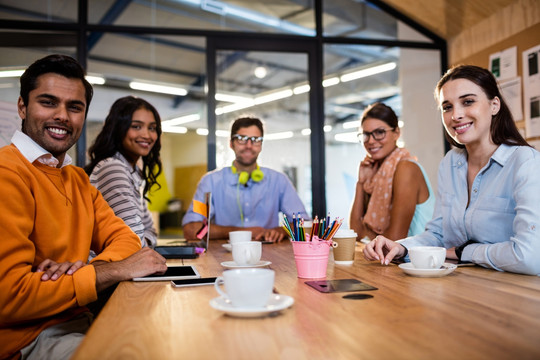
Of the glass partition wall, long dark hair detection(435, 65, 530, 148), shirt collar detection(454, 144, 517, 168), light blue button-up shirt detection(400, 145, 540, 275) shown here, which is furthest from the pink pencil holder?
the glass partition wall

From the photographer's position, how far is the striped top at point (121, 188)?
2156 mm

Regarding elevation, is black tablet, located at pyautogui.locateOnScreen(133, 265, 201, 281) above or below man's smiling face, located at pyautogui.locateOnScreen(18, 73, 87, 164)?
below

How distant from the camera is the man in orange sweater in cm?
119

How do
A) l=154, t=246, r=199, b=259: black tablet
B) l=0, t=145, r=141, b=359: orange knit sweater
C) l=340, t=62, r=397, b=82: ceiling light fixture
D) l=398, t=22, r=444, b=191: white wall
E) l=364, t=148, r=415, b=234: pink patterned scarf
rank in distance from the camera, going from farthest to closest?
l=340, t=62, r=397, b=82: ceiling light fixture
l=398, t=22, r=444, b=191: white wall
l=364, t=148, r=415, b=234: pink patterned scarf
l=154, t=246, r=199, b=259: black tablet
l=0, t=145, r=141, b=359: orange knit sweater

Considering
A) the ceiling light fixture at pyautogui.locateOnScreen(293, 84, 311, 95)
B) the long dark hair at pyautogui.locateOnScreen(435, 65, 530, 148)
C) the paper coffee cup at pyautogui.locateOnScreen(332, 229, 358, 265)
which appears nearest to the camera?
the paper coffee cup at pyautogui.locateOnScreen(332, 229, 358, 265)

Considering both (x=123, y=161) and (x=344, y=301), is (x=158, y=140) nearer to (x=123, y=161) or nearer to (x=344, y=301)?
(x=123, y=161)

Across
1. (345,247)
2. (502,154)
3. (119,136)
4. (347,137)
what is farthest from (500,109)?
(347,137)

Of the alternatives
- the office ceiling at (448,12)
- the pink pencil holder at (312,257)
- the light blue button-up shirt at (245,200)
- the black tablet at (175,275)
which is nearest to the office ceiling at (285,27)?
the office ceiling at (448,12)

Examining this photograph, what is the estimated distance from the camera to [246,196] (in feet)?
10.7

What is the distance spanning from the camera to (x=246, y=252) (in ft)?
4.81

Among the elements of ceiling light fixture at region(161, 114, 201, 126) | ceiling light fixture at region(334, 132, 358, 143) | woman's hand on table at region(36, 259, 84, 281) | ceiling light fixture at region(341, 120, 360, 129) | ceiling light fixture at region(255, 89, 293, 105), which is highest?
ceiling light fixture at region(161, 114, 201, 126)

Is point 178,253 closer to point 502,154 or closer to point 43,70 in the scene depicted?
point 43,70

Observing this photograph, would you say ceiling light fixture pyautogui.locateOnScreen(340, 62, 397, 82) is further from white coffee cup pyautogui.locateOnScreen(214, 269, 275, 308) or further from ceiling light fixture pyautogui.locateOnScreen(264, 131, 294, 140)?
white coffee cup pyautogui.locateOnScreen(214, 269, 275, 308)

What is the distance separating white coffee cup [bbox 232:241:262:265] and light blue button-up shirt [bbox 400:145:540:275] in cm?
59
